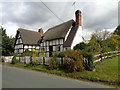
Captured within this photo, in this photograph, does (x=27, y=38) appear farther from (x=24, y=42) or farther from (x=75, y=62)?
(x=75, y=62)

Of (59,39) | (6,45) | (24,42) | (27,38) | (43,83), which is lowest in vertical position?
(43,83)

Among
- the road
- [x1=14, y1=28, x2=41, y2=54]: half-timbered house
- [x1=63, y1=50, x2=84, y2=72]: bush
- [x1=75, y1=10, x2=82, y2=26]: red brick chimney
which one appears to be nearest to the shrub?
[x1=63, y1=50, x2=84, y2=72]: bush

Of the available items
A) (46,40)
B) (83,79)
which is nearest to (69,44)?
(46,40)

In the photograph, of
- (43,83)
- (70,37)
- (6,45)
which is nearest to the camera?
(43,83)

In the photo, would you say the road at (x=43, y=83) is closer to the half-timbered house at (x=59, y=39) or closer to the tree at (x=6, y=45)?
the half-timbered house at (x=59, y=39)

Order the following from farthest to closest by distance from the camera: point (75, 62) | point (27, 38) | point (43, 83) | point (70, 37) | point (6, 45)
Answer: point (27, 38) → point (6, 45) → point (70, 37) → point (75, 62) → point (43, 83)

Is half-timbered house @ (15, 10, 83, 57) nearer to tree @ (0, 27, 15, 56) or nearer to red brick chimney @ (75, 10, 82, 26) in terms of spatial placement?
red brick chimney @ (75, 10, 82, 26)

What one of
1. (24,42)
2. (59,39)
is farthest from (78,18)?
(24,42)

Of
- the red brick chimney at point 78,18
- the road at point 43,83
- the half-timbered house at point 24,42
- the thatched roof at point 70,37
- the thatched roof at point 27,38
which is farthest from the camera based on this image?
the thatched roof at point 27,38

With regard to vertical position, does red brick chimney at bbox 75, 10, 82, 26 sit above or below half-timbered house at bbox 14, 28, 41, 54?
above

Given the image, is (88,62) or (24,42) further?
(24,42)

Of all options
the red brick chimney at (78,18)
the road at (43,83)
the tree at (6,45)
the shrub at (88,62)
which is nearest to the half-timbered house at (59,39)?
the red brick chimney at (78,18)

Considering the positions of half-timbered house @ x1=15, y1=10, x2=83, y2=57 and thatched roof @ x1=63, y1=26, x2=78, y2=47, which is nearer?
thatched roof @ x1=63, y1=26, x2=78, y2=47

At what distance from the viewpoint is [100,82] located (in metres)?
6.62
